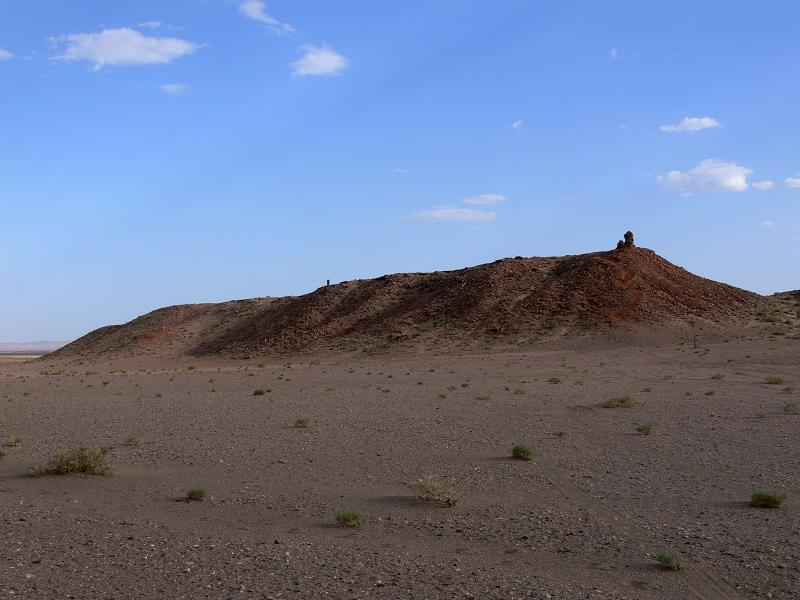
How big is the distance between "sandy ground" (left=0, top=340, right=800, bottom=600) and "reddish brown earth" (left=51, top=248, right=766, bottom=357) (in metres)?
30.9

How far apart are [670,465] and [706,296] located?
53.6 m

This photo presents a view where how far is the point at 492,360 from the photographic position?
1900 inches

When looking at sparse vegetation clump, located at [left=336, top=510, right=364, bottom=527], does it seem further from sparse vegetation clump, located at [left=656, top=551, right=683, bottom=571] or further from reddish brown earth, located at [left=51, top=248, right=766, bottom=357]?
reddish brown earth, located at [left=51, top=248, right=766, bottom=357]

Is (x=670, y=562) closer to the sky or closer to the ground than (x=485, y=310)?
closer to the ground

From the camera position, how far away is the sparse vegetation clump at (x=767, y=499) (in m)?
11.4

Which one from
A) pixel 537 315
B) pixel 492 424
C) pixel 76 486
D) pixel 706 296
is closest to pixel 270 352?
pixel 537 315

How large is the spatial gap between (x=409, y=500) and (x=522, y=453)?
4252mm

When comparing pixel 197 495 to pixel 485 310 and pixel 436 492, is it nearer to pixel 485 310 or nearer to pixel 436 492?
pixel 436 492

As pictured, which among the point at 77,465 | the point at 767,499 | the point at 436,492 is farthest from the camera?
the point at 77,465

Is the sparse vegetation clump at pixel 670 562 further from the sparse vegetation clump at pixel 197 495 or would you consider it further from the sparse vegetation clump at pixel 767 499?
the sparse vegetation clump at pixel 197 495

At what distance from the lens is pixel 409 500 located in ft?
40.8

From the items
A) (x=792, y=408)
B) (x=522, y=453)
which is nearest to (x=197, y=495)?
(x=522, y=453)

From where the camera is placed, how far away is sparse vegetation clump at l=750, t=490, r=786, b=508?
11.4m

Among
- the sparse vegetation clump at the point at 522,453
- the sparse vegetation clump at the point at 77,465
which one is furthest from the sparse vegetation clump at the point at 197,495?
the sparse vegetation clump at the point at 522,453
